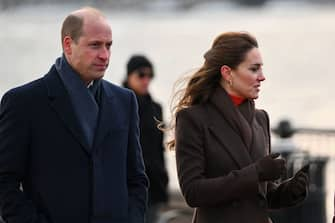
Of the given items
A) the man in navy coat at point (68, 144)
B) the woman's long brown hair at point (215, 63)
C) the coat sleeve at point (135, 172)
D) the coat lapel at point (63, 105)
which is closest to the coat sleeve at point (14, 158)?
the man in navy coat at point (68, 144)

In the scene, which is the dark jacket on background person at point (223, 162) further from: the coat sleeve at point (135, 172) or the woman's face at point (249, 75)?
the coat sleeve at point (135, 172)

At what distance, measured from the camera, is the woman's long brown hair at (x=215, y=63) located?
512 centimetres

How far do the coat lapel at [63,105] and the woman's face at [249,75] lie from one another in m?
0.76

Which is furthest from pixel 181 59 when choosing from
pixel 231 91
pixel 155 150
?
pixel 231 91

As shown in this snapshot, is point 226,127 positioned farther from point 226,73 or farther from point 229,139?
point 226,73

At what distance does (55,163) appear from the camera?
4578 mm

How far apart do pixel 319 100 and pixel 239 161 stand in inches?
893

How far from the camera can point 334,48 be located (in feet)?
135

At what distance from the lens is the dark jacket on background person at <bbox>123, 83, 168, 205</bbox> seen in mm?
7676

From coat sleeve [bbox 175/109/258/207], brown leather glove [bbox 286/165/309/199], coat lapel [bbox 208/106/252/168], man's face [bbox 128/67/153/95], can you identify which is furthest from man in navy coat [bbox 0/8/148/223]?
man's face [bbox 128/67/153/95]

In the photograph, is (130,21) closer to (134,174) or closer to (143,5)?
(143,5)

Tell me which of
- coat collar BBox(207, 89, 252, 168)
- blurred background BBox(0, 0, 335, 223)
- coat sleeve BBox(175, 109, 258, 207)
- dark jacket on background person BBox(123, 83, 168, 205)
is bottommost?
blurred background BBox(0, 0, 335, 223)

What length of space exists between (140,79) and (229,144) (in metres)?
2.95

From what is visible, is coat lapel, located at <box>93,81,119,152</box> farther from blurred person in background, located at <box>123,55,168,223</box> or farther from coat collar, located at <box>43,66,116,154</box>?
blurred person in background, located at <box>123,55,168,223</box>
